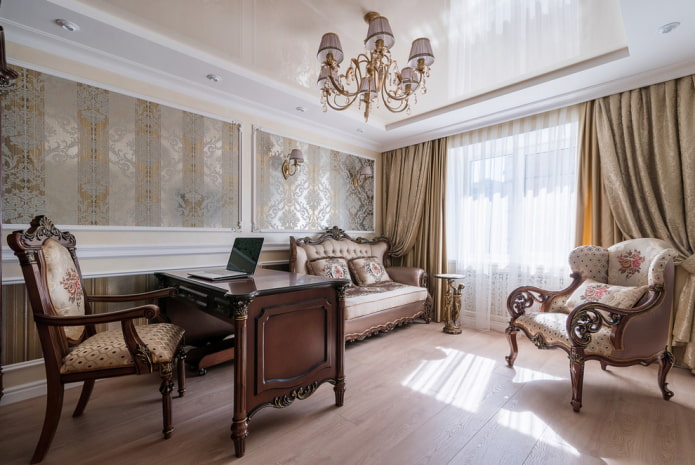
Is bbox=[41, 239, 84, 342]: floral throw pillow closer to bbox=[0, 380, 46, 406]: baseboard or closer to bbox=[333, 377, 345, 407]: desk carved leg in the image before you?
bbox=[0, 380, 46, 406]: baseboard

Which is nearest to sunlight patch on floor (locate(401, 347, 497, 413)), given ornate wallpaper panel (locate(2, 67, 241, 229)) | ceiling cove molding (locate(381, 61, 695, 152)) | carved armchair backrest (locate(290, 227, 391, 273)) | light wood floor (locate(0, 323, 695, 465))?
light wood floor (locate(0, 323, 695, 465))

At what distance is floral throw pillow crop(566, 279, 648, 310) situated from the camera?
2.12 m

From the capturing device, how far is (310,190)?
12.8ft

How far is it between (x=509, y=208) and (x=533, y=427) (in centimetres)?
244

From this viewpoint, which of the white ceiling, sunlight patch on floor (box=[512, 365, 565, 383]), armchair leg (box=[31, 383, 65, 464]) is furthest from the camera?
sunlight patch on floor (box=[512, 365, 565, 383])

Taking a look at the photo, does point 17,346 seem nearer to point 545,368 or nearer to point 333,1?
point 333,1

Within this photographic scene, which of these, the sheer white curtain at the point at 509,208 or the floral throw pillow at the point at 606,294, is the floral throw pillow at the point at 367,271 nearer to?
the sheer white curtain at the point at 509,208

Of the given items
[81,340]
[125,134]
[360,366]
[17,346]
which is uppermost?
[125,134]

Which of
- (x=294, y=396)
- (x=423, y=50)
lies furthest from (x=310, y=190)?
(x=294, y=396)

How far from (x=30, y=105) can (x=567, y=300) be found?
437cm

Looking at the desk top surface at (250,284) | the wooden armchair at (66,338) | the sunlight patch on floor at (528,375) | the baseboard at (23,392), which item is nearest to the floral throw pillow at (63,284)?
the wooden armchair at (66,338)

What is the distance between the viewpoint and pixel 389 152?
4.89m

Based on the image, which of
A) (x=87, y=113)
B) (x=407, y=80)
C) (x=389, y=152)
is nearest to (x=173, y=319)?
(x=87, y=113)

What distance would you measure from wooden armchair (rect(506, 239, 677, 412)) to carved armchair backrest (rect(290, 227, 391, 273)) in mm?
2189
